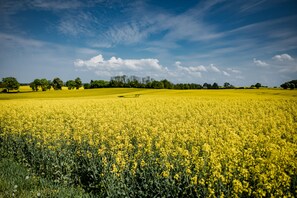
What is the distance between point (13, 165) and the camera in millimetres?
8211

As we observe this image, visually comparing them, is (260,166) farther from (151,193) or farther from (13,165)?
(13,165)

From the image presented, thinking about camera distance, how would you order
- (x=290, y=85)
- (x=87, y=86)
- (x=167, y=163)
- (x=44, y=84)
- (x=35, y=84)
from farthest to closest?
(x=87, y=86)
(x=44, y=84)
(x=35, y=84)
(x=290, y=85)
(x=167, y=163)

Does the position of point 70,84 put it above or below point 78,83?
below

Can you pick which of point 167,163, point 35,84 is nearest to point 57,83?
point 35,84

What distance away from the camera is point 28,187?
655 cm

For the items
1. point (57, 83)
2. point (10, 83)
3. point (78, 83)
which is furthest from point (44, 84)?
point (78, 83)

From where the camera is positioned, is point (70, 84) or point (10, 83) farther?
point (70, 84)

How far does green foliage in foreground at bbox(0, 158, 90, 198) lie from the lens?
19.8 ft

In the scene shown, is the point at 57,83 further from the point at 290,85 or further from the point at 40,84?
the point at 290,85

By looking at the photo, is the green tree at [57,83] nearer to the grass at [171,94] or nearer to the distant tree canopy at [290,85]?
the grass at [171,94]

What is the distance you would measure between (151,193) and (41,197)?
2981 millimetres

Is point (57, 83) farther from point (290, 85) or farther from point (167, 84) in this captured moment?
point (290, 85)

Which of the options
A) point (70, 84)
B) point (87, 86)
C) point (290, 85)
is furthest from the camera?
point (87, 86)

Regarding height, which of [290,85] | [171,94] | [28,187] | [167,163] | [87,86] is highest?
[87,86]
